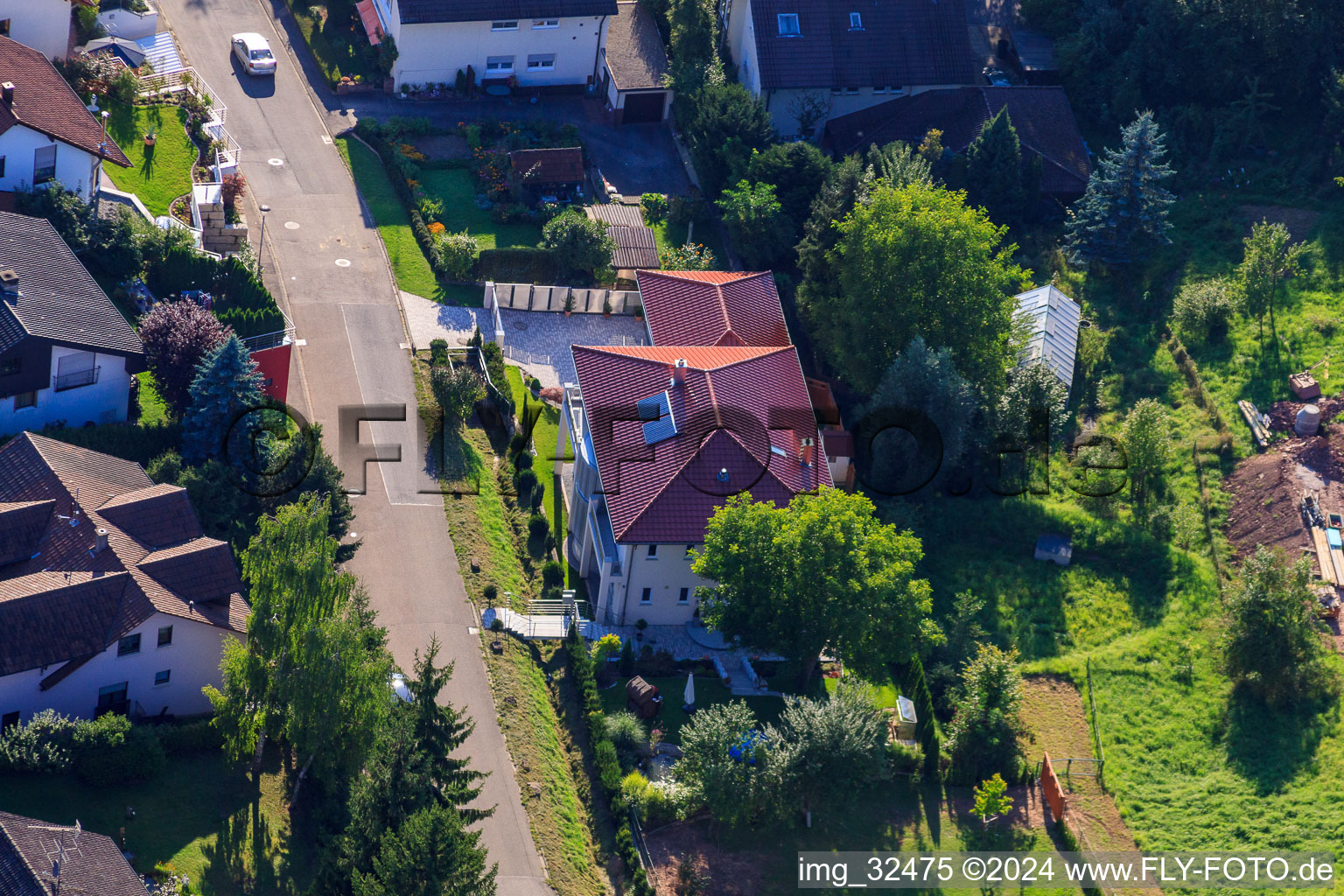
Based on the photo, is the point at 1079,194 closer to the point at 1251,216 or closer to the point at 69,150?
the point at 1251,216

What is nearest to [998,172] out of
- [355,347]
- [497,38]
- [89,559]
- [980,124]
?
[980,124]

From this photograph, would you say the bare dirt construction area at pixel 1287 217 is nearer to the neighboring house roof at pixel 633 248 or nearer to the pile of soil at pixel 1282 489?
the pile of soil at pixel 1282 489

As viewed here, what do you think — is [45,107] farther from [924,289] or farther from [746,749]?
[746,749]

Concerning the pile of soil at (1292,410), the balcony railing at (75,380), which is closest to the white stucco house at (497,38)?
the balcony railing at (75,380)

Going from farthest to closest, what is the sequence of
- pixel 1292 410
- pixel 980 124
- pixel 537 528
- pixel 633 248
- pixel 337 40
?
pixel 337 40, pixel 980 124, pixel 633 248, pixel 1292 410, pixel 537 528

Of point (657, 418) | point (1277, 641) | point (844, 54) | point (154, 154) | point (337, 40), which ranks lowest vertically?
point (1277, 641)

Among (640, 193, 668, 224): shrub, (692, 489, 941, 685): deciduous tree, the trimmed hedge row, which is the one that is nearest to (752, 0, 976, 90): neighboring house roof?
(640, 193, 668, 224): shrub

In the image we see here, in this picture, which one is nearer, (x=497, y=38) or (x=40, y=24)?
(x=40, y=24)
